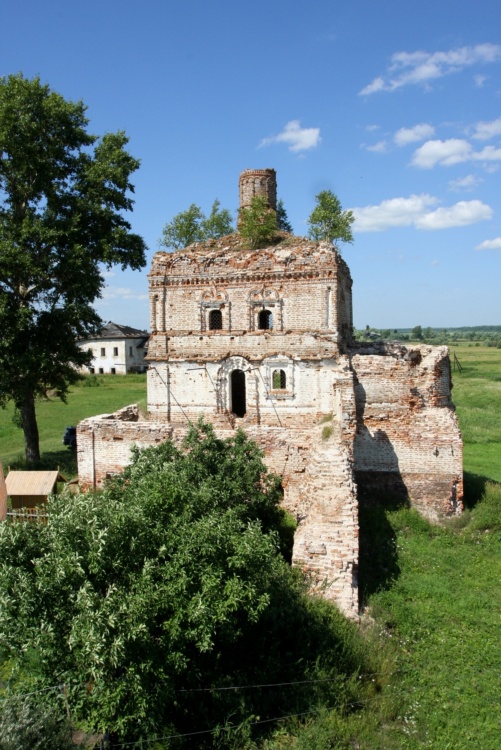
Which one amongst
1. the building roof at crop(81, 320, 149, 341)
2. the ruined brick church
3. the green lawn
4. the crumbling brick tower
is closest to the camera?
the ruined brick church

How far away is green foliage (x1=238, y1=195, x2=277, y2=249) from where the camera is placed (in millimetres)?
19781

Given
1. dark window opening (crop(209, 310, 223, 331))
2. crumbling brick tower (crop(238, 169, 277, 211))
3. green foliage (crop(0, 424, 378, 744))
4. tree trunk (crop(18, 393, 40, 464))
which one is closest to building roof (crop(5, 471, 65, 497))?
tree trunk (crop(18, 393, 40, 464))

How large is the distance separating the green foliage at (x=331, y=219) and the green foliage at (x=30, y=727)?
22.9 meters

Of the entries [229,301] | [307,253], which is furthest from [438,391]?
[229,301]

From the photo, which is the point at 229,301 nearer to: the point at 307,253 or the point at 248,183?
the point at 307,253

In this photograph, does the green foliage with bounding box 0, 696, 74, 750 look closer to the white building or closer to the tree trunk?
the tree trunk

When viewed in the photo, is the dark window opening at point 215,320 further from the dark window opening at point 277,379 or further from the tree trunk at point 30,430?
the tree trunk at point 30,430

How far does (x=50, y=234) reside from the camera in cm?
1730

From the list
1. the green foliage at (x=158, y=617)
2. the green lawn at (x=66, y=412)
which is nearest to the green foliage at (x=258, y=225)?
the green lawn at (x=66, y=412)

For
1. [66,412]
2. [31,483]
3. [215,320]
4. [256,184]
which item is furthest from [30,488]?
[66,412]

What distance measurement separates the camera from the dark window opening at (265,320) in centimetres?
1867

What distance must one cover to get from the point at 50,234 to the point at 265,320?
739 cm

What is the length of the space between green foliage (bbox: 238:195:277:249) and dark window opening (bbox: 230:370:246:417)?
4.70 meters

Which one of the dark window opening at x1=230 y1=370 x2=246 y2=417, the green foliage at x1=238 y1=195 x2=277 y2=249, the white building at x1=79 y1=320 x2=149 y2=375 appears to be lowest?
the dark window opening at x1=230 y1=370 x2=246 y2=417
